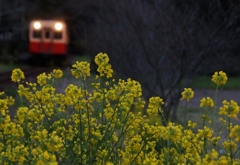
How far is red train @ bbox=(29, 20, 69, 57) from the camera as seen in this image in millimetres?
36062

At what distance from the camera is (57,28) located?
3606cm

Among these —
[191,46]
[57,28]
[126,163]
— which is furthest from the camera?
[57,28]

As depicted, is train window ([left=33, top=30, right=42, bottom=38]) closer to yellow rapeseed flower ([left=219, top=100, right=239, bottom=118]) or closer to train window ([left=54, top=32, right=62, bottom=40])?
train window ([left=54, top=32, right=62, bottom=40])

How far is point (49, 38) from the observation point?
1420 inches

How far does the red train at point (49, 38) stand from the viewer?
36.1 metres

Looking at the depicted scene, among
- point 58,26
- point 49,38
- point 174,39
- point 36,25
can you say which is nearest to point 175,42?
point 174,39

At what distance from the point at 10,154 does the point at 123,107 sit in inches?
36.1

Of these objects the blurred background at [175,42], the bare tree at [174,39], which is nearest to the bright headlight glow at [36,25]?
the blurred background at [175,42]

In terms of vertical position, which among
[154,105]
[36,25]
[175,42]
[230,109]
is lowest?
[230,109]

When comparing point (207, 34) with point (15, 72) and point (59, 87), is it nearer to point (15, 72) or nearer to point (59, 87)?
point (15, 72)

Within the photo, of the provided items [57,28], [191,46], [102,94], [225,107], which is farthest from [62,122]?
[57,28]

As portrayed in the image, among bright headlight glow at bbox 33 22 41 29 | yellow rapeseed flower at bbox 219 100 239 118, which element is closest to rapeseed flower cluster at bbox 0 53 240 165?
yellow rapeseed flower at bbox 219 100 239 118

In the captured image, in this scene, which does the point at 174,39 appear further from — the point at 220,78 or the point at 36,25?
the point at 36,25

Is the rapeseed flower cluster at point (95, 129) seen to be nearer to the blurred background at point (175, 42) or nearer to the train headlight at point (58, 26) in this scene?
the blurred background at point (175, 42)
